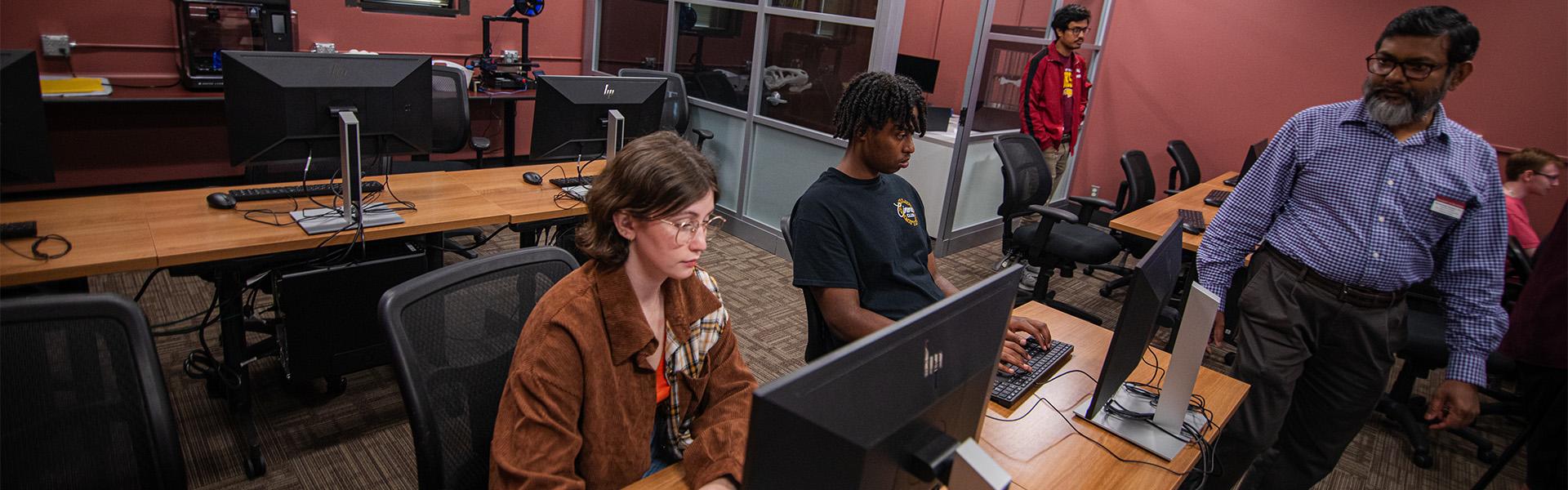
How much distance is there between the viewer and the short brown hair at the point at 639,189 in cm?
125

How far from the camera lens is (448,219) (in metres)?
2.43

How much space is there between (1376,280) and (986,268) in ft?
8.88

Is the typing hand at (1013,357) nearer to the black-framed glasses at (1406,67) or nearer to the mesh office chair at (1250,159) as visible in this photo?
the black-framed glasses at (1406,67)

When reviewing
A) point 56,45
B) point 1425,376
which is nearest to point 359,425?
point 56,45

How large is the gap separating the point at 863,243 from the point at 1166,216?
220 centimetres

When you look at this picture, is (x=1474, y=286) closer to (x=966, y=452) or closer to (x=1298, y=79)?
(x=966, y=452)

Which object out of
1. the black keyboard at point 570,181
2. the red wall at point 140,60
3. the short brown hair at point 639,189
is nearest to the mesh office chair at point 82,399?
the short brown hair at point 639,189

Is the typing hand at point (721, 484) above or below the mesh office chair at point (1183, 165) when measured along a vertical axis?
below

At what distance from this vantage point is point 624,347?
4.06ft

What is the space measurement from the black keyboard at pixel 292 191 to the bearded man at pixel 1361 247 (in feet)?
8.10

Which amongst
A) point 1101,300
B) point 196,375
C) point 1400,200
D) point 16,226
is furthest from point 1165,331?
point 16,226

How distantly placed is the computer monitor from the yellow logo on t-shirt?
22.6 inches

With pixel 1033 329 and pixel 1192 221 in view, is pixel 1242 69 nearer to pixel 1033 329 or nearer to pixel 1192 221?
pixel 1192 221

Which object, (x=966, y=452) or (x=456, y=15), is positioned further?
(x=456, y=15)
